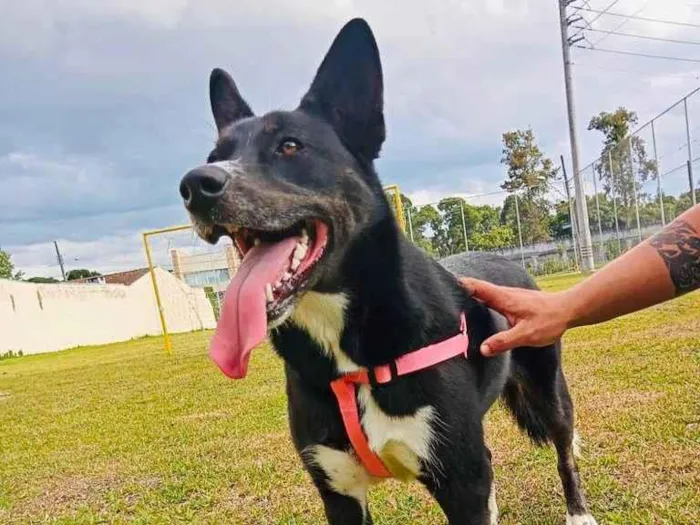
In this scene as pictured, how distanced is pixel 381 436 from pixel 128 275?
1933 inches

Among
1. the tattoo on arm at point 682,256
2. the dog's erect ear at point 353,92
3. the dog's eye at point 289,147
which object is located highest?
the dog's erect ear at point 353,92

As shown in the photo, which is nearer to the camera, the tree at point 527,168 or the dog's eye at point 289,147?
the dog's eye at point 289,147

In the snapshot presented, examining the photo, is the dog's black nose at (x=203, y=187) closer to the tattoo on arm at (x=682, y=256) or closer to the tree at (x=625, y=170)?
the tattoo on arm at (x=682, y=256)

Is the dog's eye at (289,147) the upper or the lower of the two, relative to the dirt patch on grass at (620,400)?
upper

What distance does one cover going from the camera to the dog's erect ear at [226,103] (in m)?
2.90

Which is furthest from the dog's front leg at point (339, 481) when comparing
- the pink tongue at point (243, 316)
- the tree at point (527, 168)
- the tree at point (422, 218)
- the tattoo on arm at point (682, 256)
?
the tree at point (527, 168)

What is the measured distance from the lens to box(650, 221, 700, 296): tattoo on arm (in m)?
1.90

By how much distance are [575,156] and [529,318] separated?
96.5 ft

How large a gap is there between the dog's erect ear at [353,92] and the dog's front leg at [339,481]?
3.79 feet

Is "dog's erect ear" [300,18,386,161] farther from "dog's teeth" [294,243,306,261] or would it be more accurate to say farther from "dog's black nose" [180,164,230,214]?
"dog's black nose" [180,164,230,214]

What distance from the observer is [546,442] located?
11.2 feet

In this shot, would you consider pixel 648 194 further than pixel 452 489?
Yes

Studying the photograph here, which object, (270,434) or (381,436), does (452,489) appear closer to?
(381,436)

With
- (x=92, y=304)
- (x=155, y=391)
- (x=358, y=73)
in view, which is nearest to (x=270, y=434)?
(x=358, y=73)
